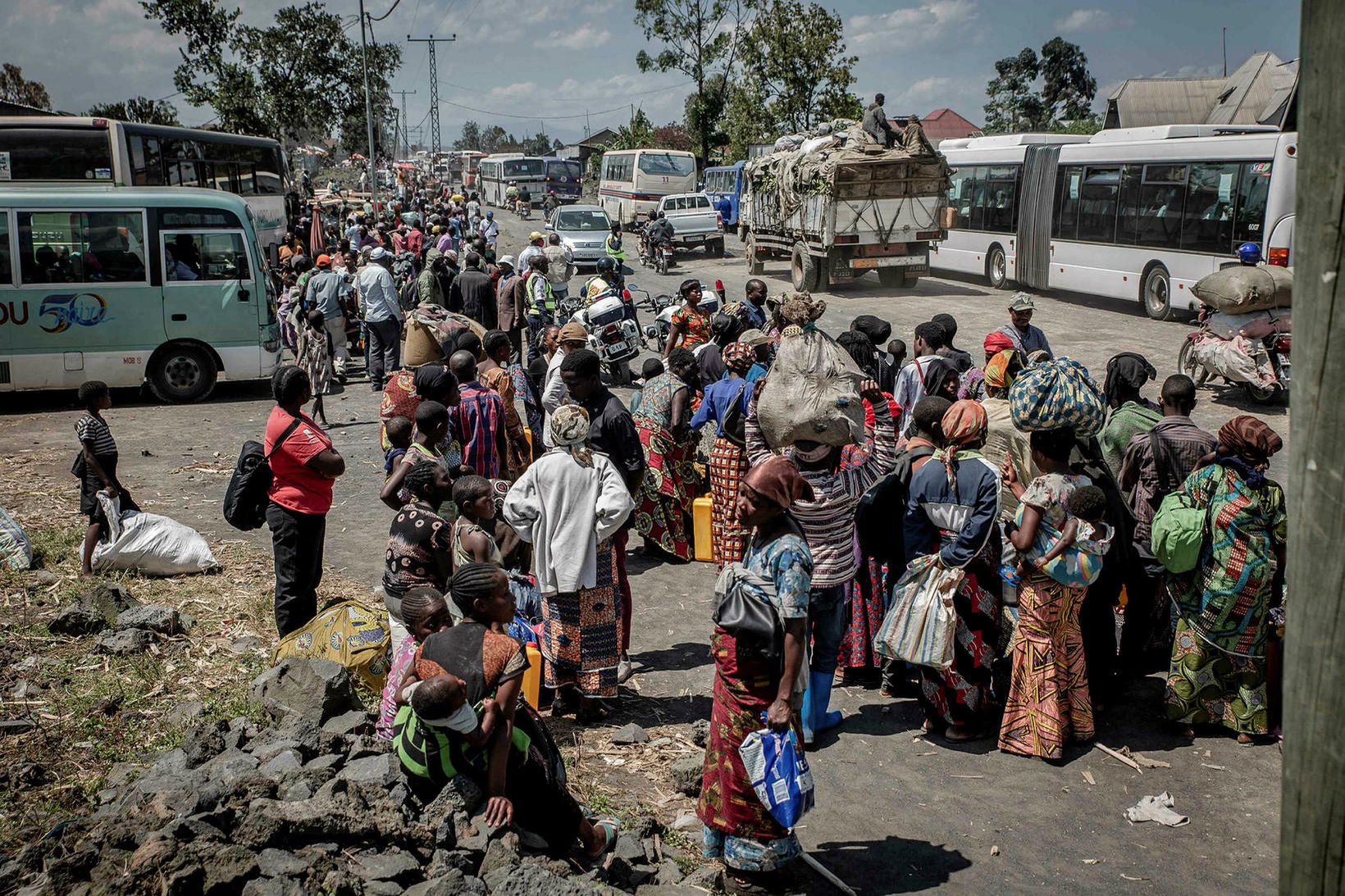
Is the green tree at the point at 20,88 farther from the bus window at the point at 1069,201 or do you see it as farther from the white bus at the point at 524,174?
the bus window at the point at 1069,201

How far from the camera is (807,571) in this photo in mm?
3963

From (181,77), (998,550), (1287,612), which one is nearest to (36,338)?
(998,550)

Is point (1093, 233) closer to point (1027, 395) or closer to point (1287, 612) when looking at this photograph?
point (1027, 395)

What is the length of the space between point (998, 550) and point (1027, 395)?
801 mm

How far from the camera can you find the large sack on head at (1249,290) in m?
11.8

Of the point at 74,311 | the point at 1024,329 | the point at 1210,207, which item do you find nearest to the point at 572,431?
the point at 1024,329

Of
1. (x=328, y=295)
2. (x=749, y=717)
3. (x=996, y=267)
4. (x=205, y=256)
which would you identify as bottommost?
(x=749, y=717)

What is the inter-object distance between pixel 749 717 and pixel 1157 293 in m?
17.4

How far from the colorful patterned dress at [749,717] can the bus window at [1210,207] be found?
16014 mm

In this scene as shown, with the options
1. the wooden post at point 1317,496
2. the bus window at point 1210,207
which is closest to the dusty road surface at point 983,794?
the wooden post at point 1317,496

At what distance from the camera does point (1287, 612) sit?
1312mm

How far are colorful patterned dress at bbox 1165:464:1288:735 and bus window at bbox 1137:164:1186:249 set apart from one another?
48.7 ft

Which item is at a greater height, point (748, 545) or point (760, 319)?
point (760, 319)

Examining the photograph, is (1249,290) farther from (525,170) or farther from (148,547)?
(525,170)
